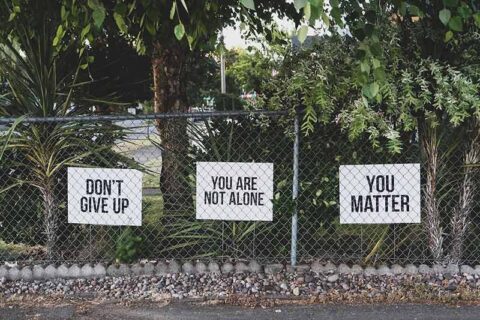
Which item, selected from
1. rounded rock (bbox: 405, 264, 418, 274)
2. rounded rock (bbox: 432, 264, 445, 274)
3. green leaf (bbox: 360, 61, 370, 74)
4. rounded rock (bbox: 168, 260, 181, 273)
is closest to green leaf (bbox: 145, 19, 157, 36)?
green leaf (bbox: 360, 61, 370, 74)

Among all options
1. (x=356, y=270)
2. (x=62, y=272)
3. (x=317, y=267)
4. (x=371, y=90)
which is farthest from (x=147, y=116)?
(x=371, y=90)

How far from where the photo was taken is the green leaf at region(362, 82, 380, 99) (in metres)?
2.97

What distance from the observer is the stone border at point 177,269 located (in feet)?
16.0

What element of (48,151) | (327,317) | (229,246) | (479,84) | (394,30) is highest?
(394,30)

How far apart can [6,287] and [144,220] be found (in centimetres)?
133

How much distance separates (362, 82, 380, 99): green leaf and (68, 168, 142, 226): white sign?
2.59 meters

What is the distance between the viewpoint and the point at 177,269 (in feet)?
16.4

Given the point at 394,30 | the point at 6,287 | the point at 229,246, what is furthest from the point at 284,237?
the point at 6,287

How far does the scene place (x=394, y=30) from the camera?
4.36m

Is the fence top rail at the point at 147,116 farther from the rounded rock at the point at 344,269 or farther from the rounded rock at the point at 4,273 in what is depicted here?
the rounded rock at the point at 344,269

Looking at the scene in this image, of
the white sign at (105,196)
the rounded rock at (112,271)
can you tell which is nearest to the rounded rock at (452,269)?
the white sign at (105,196)

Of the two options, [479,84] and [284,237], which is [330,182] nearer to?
[284,237]

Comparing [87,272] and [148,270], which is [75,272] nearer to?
[87,272]

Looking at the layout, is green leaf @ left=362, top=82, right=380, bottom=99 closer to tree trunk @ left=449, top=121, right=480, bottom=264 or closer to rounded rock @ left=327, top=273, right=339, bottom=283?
tree trunk @ left=449, top=121, right=480, bottom=264
